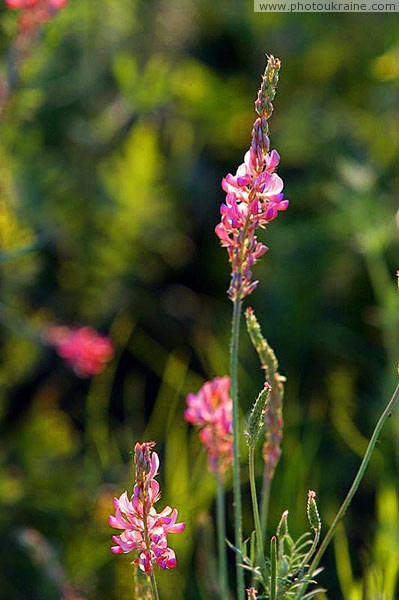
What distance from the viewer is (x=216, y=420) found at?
77 cm

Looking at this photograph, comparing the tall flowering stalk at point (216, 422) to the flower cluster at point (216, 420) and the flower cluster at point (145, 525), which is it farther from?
the flower cluster at point (145, 525)

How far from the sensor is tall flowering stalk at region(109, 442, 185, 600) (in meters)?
0.56

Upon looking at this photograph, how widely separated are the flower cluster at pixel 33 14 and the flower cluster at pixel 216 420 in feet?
2.13

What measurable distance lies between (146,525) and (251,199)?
220 millimetres

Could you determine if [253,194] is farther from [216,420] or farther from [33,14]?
[33,14]

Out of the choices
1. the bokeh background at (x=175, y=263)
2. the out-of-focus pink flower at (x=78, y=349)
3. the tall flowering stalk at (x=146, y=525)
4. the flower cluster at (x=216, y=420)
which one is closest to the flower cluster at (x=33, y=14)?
the bokeh background at (x=175, y=263)

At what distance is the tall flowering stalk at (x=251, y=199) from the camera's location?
23.0 inches

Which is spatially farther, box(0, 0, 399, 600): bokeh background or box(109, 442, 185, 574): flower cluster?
box(0, 0, 399, 600): bokeh background

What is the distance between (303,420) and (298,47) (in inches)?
41.5

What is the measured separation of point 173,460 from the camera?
4.45 ft

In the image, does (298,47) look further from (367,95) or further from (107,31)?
(107,31)

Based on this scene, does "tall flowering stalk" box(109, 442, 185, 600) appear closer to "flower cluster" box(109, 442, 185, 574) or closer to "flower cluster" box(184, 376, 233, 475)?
"flower cluster" box(109, 442, 185, 574)

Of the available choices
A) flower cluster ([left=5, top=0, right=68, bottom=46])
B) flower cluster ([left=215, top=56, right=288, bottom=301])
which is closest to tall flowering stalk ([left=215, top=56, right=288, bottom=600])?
flower cluster ([left=215, top=56, right=288, bottom=301])

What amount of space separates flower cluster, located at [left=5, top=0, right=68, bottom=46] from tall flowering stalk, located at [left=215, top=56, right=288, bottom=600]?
2.23 ft
